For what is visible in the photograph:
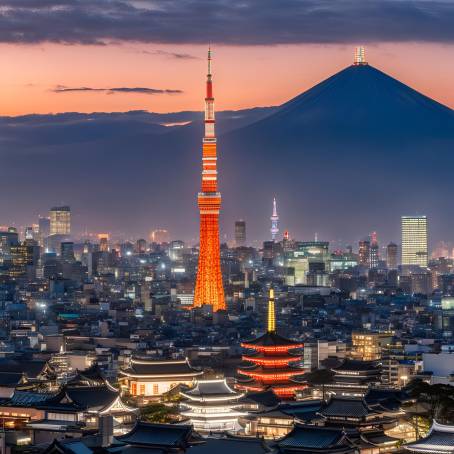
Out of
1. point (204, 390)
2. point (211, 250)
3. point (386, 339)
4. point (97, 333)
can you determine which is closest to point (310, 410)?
point (204, 390)

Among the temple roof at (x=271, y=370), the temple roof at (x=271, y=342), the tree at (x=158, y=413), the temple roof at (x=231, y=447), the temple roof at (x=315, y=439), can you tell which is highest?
the temple roof at (x=271, y=342)

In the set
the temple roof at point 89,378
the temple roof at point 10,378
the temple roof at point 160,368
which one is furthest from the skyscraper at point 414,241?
the temple roof at point 10,378

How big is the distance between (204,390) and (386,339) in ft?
75.3

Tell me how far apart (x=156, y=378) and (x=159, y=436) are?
48.8 ft

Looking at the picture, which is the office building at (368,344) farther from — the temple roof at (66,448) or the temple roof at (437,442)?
the temple roof at (66,448)

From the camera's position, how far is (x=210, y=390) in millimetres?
40031

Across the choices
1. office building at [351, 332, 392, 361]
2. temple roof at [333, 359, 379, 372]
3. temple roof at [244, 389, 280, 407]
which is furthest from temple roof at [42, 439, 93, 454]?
office building at [351, 332, 392, 361]

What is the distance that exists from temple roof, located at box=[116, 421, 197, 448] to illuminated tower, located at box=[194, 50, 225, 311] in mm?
41139

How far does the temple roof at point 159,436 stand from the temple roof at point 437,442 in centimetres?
378

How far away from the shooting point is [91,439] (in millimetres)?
31172

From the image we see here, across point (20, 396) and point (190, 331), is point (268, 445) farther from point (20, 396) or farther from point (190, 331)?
point (190, 331)

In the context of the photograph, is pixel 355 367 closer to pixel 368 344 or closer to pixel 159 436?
pixel 368 344

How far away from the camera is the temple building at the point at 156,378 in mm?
45781

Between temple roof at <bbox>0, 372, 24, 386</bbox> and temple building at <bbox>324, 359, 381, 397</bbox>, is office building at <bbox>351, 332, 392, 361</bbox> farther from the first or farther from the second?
temple roof at <bbox>0, 372, 24, 386</bbox>
